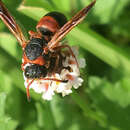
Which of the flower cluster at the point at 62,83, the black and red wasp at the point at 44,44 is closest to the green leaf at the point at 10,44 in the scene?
the black and red wasp at the point at 44,44

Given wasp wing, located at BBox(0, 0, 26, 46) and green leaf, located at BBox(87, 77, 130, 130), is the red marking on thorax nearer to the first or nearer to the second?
wasp wing, located at BBox(0, 0, 26, 46)

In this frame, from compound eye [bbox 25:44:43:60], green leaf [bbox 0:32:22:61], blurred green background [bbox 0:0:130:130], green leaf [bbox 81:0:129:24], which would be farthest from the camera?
green leaf [bbox 81:0:129:24]

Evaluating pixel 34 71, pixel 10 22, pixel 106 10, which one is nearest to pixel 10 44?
pixel 10 22

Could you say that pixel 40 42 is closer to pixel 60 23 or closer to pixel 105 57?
pixel 60 23

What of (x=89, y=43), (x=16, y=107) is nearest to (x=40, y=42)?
(x=89, y=43)

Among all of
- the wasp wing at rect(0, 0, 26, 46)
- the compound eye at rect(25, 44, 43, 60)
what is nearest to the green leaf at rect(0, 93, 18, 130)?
the compound eye at rect(25, 44, 43, 60)

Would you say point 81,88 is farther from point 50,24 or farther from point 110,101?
point 50,24
